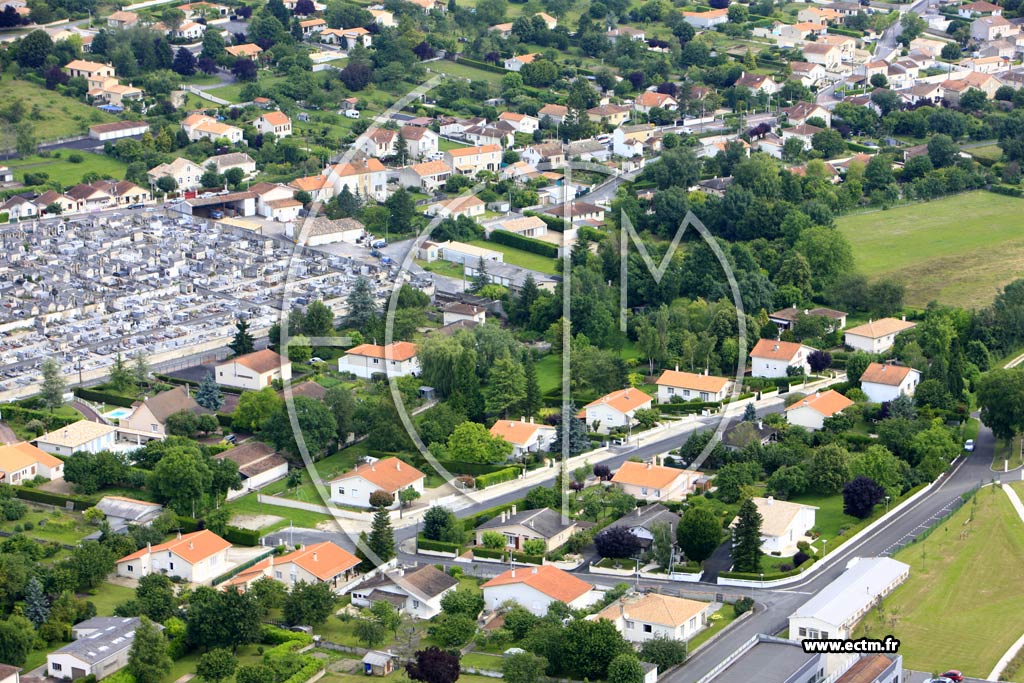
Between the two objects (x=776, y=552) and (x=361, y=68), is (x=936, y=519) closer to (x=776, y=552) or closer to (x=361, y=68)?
(x=776, y=552)

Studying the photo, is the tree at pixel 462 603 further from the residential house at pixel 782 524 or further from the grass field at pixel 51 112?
the grass field at pixel 51 112

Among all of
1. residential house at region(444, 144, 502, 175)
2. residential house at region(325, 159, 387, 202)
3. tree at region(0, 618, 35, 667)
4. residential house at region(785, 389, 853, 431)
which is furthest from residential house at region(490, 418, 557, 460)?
residential house at region(444, 144, 502, 175)

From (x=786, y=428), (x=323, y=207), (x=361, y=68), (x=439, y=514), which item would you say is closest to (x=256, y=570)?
(x=439, y=514)

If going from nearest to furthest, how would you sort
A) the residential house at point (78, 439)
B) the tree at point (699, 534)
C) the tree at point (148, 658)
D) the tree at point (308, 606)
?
the tree at point (148, 658) → the tree at point (308, 606) → the tree at point (699, 534) → the residential house at point (78, 439)

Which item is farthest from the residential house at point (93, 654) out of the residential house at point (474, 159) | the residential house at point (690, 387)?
the residential house at point (474, 159)

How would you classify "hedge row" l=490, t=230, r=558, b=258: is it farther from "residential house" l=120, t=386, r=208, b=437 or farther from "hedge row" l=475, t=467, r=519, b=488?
"hedge row" l=475, t=467, r=519, b=488
